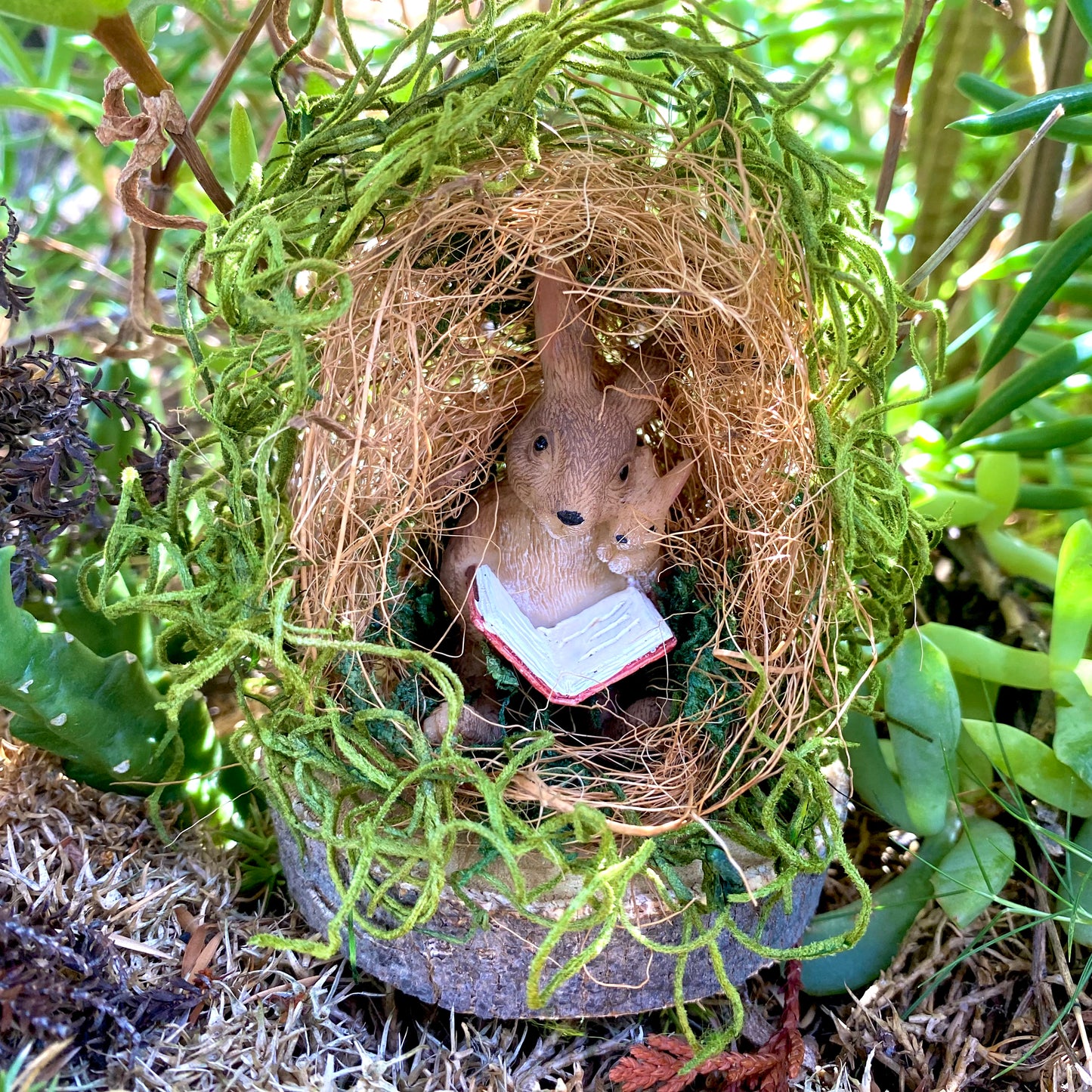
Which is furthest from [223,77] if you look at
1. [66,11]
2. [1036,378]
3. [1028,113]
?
[1036,378]

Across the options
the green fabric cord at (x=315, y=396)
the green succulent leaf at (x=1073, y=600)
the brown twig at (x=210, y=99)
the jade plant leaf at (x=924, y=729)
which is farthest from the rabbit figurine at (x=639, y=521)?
the brown twig at (x=210, y=99)

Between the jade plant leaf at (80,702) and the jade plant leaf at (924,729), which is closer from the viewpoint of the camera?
the jade plant leaf at (80,702)

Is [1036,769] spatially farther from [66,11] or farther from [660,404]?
[66,11]

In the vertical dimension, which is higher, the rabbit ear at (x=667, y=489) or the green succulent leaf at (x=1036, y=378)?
the green succulent leaf at (x=1036, y=378)

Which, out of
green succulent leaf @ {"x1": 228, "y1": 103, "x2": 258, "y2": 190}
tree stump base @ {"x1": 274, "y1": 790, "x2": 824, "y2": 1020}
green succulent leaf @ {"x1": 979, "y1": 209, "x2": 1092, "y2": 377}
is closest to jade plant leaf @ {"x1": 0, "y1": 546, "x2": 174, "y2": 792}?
tree stump base @ {"x1": 274, "y1": 790, "x2": 824, "y2": 1020}

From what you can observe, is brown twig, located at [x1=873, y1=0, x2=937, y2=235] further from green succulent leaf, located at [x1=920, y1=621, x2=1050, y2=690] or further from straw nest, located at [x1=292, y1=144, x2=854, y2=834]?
green succulent leaf, located at [x1=920, y1=621, x2=1050, y2=690]

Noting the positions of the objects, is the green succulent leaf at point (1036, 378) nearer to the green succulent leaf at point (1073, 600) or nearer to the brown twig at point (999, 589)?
the green succulent leaf at point (1073, 600)
